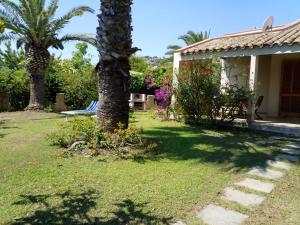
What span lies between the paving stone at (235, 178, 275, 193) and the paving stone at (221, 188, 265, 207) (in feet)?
1.09

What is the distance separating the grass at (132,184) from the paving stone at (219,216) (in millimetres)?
143

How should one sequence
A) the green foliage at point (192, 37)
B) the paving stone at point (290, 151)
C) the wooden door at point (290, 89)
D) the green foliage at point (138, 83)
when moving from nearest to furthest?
the paving stone at point (290, 151)
the wooden door at point (290, 89)
the green foliage at point (138, 83)
the green foliage at point (192, 37)

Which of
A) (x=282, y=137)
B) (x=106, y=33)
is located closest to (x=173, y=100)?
(x=282, y=137)

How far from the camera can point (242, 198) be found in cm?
578

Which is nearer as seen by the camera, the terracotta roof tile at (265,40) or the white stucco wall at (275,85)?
the terracotta roof tile at (265,40)

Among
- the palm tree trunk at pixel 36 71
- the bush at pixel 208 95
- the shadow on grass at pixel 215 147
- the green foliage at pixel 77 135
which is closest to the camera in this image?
the shadow on grass at pixel 215 147

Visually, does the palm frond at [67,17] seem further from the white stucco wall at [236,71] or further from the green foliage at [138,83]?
the white stucco wall at [236,71]

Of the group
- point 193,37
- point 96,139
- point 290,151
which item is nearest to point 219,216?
point 96,139

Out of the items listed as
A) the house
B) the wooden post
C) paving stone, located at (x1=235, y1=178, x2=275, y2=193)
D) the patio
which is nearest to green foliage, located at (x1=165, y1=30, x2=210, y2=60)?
the house

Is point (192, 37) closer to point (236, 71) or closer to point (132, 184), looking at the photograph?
point (236, 71)

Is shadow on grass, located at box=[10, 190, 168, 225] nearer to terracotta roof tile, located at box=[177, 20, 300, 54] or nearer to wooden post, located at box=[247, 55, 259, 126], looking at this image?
wooden post, located at box=[247, 55, 259, 126]

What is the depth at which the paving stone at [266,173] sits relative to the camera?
6.87 metres

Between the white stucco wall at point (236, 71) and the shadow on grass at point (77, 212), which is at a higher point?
the white stucco wall at point (236, 71)

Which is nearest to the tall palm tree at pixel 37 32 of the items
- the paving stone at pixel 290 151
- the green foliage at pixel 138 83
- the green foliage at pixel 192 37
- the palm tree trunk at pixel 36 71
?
the palm tree trunk at pixel 36 71
